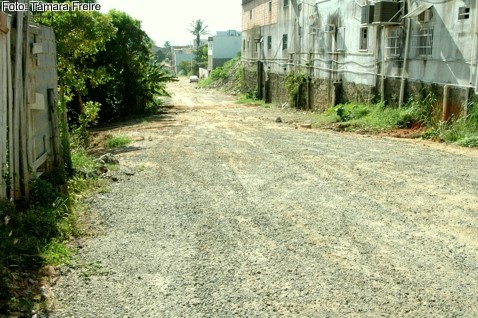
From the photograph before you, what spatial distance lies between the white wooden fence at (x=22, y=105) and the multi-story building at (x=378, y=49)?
33.6ft

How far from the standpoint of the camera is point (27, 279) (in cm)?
480

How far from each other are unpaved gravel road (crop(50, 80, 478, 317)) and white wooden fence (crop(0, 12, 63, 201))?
1095 millimetres

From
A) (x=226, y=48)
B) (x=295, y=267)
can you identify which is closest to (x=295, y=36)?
(x=295, y=267)

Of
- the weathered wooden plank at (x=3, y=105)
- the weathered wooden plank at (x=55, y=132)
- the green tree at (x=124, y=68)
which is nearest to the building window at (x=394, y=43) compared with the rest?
the green tree at (x=124, y=68)

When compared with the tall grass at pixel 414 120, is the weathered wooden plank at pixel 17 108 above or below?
above

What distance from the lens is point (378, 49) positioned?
18281mm

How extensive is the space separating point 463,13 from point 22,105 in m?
11.7

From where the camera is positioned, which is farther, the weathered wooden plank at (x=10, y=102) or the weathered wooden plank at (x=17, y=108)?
the weathered wooden plank at (x=17, y=108)

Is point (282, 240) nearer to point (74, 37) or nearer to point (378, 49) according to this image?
point (74, 37)

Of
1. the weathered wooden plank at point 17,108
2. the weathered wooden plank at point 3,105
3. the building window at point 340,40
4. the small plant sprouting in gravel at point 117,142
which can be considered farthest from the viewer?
the building window at point 340,40

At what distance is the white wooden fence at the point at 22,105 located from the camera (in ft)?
19.3

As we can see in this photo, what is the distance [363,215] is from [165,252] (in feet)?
9.04

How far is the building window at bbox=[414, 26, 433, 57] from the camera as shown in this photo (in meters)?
15.5

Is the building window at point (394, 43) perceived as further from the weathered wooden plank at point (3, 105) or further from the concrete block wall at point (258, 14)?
the concrete block wall at point (258, 14)
